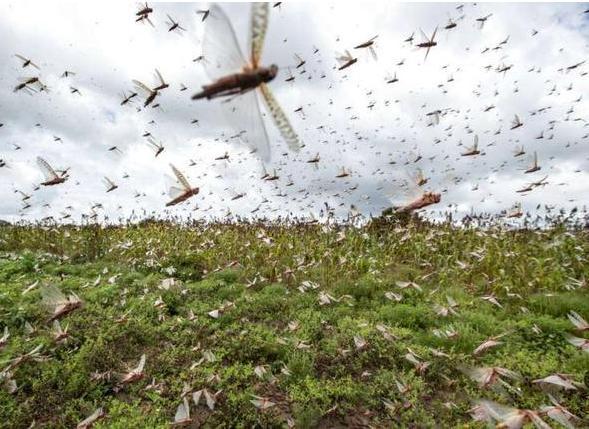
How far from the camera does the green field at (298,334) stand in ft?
15.4

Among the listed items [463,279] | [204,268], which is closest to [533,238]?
[463,279]

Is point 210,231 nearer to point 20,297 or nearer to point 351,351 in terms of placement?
point 20,297

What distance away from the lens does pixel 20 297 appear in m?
7.32

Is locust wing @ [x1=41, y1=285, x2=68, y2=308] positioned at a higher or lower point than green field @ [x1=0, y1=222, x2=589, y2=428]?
higher

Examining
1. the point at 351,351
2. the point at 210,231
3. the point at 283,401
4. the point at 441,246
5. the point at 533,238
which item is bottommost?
the point at 533,238

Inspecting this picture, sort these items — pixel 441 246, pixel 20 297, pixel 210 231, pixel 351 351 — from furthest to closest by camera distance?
1. pixel 210 231
2. pixel 441 246
3. pixel 20 297
4. pixel 351 351

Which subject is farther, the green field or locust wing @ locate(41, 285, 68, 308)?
the green field

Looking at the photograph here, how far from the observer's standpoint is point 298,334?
6.11 m

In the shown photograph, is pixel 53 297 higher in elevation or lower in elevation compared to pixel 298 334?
higher

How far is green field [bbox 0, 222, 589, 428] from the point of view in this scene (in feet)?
15.4

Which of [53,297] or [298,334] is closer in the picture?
[53,297]

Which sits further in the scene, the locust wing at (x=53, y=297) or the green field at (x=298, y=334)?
the green field at (x=298, y=334)

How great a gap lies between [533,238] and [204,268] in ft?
26.1

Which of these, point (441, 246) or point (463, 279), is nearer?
point (463, 279)
